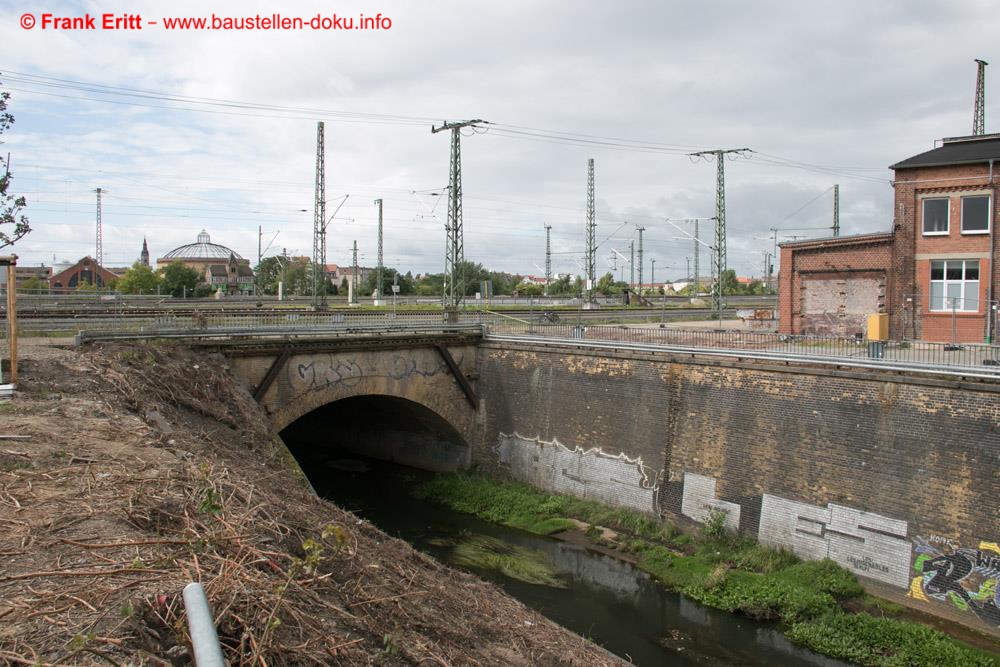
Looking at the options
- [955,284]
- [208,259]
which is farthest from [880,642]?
[208,259]

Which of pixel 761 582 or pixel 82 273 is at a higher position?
pixel 82 273

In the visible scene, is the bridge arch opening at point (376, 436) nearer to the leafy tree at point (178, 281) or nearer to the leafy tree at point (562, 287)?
the leafy tree at point (178, 281)

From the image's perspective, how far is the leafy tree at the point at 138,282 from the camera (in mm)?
55219

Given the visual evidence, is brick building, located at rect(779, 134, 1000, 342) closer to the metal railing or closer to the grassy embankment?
the metal railing

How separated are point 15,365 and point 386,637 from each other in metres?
10.6

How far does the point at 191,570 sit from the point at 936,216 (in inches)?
1051

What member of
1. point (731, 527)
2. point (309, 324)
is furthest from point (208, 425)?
point (731, 527)

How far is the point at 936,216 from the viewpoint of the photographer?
2491 cm

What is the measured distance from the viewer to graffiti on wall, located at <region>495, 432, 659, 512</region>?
21.8m

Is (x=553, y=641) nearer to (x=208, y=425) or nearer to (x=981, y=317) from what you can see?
(x=208, y=425)

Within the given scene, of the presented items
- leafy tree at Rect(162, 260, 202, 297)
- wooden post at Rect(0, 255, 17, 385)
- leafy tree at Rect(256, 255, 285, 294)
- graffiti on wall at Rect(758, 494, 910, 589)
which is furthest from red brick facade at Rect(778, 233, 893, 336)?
leafy tree at Rect(256, 255, 285, 294)

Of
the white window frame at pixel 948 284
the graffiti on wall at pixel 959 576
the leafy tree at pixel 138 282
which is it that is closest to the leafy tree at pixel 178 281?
the leafy tree at pixel 138 282

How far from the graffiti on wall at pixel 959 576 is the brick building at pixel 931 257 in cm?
1003

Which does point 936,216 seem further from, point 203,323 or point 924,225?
point 203,323
